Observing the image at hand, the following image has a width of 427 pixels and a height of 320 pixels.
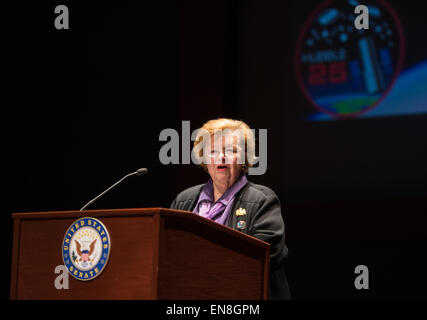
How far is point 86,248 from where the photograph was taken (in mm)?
1962

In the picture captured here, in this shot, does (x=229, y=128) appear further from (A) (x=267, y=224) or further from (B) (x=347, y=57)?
(B) (x=347, y=57)

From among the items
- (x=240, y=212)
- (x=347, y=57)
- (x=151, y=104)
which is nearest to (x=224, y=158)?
(x=240, y=212)

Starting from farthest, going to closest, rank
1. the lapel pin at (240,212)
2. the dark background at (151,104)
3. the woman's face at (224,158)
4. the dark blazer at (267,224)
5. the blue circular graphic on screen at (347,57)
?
the dark background at (151,104)
the blue circular graphic on screen at (347,57)
the woman's face at (224,158)
the lapel pin at (240,212)
the dark blazer at (267,224)

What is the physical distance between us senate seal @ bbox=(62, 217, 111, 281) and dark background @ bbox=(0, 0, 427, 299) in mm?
2223

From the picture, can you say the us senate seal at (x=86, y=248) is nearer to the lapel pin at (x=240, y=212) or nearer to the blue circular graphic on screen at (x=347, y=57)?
the lapel pin at (x=240, y=212)

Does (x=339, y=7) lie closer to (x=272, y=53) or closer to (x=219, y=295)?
(x=272, y=53)

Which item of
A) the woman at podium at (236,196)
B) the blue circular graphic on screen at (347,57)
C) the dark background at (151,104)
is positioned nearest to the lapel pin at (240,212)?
the woman at podium at (236,196)

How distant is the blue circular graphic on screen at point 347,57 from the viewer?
3889mm

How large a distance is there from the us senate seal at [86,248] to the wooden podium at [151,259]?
19mm

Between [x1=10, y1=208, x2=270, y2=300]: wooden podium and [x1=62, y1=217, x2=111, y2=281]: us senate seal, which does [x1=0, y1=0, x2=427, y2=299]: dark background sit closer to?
[x1=10, y1=208, x2=270, y2=300]: wooden podium

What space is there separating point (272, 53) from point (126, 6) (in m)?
1.24

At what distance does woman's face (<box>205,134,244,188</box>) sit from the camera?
8.89 feet

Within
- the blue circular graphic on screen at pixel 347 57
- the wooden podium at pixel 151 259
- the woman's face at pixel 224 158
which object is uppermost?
the blue circular graphic on screen at pixel 347 57

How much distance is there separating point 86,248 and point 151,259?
0.27m
